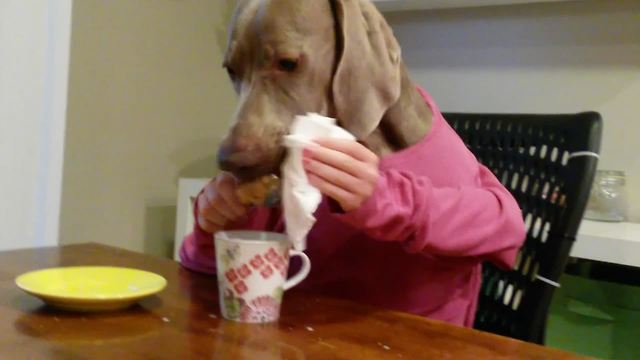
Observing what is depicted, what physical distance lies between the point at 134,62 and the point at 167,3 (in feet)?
0.72

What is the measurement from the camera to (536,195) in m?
1.08

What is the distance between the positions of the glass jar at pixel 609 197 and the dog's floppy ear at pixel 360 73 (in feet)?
2.96

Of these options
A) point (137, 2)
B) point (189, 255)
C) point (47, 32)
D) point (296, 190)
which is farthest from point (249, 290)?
point (137, 2)

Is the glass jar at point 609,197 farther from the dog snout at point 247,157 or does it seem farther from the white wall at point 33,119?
the white wall at point 33,119

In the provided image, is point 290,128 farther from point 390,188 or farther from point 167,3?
point 167,3

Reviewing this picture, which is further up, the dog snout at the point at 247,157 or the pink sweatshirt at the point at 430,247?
the dog snout at the point at 247,157

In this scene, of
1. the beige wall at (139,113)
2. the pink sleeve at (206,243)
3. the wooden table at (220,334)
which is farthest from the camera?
the beige wall at (139,113)

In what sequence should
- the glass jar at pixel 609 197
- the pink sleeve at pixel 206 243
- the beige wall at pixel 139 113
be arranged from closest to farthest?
the pink sleeve at pixel 206 243 → the glass jar at pixel 609 197 → the beige wall at pixel 139 113

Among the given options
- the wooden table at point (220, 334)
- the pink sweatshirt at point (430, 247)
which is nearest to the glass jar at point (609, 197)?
the pink sweatshirt at point (430, 247)

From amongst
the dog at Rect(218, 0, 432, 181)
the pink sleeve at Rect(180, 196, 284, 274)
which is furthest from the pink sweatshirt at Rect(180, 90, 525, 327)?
the dog at Rect(218, 0, 432, 181)

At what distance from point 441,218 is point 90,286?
0.42 metres

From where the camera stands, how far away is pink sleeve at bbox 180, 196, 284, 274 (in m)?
0.98

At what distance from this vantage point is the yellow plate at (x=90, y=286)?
2.36 feet

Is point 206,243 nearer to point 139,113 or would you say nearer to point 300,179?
point 300,179
